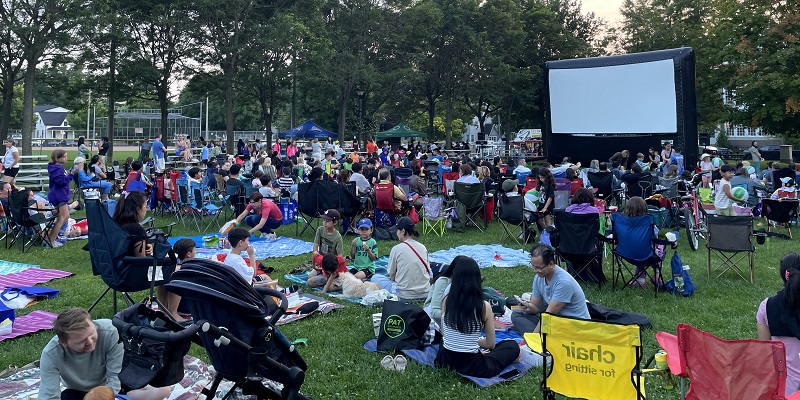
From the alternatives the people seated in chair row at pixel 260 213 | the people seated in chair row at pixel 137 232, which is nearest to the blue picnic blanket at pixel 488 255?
the people seated in chair row at pixel 260 213

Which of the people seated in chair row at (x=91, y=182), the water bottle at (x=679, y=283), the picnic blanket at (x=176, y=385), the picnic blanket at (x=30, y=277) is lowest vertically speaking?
the picnic blanket at (x=176, y=385)

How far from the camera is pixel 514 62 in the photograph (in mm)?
37344

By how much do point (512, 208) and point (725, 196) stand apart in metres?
3.47

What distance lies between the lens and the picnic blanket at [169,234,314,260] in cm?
989

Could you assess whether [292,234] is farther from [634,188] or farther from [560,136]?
[560,136]

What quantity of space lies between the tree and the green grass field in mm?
11829

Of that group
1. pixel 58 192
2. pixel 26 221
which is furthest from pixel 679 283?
pixel 58 192

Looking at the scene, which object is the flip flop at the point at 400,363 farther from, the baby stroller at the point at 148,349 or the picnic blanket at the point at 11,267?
the picnic blanket at the point at 11,267

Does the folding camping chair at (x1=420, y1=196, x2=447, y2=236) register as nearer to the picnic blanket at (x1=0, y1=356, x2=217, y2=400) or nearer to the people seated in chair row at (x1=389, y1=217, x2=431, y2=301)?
the people seated in chair row at (x1=389, y1=217, x2=431, y2=301)

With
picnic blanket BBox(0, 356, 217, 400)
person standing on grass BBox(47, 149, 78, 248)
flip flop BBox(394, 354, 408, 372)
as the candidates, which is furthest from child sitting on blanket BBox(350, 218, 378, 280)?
person standing on grass BBox(47, 149, 78, 248)

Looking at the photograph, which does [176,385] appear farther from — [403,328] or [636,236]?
[636,236]

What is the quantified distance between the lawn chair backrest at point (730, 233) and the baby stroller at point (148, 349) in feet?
21.7

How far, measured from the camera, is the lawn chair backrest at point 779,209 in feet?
36.0

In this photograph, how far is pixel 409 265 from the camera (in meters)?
6.79
